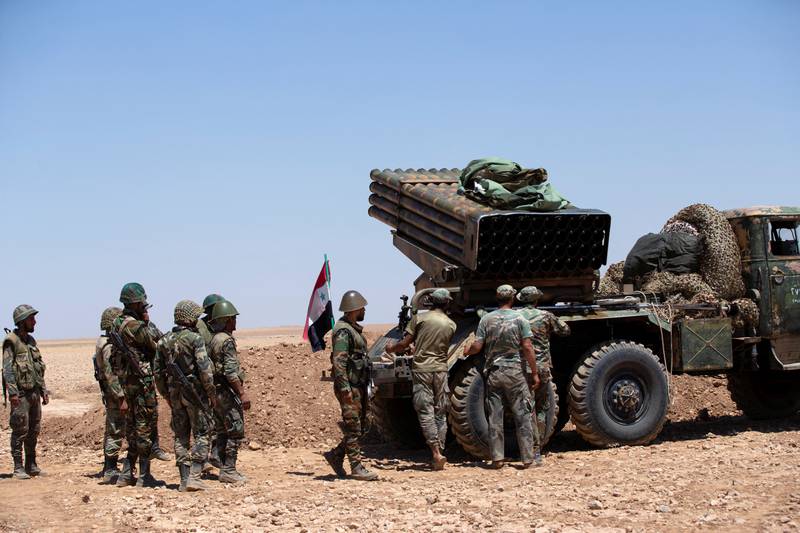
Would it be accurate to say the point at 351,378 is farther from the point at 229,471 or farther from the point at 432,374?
the point at 229,471

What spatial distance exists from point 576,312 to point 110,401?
498 cm

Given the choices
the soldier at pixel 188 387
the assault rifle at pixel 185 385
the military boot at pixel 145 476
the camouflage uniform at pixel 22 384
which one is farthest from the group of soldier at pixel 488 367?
the camouflage uniform at pixel 22 384

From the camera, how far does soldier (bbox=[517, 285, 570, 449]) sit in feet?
33.1

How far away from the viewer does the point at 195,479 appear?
29.4 feet

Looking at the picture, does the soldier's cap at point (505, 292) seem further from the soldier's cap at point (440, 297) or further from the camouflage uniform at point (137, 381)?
the camouflage uniform at point (137, 381)

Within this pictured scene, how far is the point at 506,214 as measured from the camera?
1046 cm

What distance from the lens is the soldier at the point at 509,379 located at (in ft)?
32.2

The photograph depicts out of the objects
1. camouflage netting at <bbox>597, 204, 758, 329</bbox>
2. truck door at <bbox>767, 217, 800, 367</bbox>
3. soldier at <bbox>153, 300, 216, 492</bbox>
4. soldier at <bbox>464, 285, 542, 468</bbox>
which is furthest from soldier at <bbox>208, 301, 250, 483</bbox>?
truck door at <bbox>767, 217, 800, 367</bbox>

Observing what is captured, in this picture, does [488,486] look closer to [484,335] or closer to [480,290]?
[484,335]

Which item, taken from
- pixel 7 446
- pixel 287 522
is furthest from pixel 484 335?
pixel 7 446

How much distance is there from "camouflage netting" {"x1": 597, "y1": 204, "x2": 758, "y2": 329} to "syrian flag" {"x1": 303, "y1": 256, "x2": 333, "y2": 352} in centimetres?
348

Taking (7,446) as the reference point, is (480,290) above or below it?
above

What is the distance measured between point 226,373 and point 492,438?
272cm

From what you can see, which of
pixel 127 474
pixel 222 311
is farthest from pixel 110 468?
pixel 222 311
